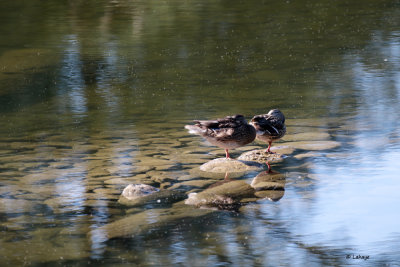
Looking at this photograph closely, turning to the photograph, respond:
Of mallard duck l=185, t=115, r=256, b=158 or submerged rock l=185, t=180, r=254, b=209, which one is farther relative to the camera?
mallard duck l=185, t=115, r=256, b=158

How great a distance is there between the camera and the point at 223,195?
714 centimetres

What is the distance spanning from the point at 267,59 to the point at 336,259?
9462 millimetres

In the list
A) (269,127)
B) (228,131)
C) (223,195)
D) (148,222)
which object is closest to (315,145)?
(269,127)

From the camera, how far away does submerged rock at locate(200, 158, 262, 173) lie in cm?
795

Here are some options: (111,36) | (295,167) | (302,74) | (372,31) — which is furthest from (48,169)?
(372,31)

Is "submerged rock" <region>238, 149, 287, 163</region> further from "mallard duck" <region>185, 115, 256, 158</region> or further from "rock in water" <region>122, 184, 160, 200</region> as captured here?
"rock in water" <region>122, 184, 160, 200</region>

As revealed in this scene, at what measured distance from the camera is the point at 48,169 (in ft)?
27.1

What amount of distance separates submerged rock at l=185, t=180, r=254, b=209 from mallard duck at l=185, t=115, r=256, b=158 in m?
0.68

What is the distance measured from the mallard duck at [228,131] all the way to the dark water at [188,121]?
1.20 feet

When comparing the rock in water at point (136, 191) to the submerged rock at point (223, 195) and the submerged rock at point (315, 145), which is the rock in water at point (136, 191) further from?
the submerged rock at point (315, 145)

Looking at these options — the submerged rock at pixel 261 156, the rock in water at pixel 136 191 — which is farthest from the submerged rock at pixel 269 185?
the rock in water at pixel 136 191

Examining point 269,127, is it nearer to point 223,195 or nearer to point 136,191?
point 223,195

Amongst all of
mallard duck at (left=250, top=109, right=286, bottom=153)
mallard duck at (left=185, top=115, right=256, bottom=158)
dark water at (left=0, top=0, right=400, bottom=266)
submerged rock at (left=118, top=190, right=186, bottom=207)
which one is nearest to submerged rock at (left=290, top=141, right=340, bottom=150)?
dark water at (left=0, top=0, right=400, bottom=266)

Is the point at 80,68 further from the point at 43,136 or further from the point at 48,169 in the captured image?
the point at 48,169
